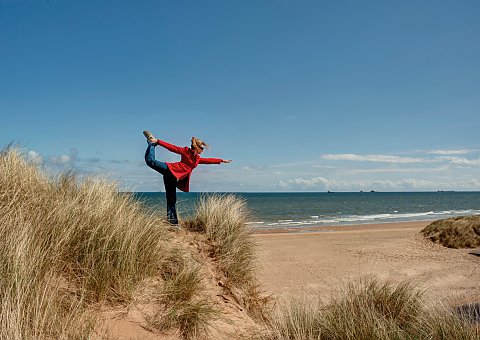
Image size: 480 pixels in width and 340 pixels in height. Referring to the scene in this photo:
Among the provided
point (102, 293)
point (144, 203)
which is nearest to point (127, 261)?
point (102, 293)

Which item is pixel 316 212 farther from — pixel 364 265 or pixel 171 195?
pixel 171 195

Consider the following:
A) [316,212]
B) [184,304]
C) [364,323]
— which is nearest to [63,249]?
[184,304]

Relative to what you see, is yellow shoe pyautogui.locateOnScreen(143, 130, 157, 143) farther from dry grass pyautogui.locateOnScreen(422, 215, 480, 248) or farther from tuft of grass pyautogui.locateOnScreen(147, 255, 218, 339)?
dry grass pyautogui.locateOnScreen(422, 215, 480, 248)

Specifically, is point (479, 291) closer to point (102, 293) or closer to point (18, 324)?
point (102, 293)

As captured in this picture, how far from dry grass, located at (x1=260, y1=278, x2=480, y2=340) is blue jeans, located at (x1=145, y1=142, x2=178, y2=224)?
10.2 feet

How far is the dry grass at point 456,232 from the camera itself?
Answer: 1819 cm

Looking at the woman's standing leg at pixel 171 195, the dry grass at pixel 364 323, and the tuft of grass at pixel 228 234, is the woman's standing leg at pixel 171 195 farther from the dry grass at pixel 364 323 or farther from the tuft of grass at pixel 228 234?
the dry grass at pixel 364 323

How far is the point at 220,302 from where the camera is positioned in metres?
5.77

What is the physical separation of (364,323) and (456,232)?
57.9ft

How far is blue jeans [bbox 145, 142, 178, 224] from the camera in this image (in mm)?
6988

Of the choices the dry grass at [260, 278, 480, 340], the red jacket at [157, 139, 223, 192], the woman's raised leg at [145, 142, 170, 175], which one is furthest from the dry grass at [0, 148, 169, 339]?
the dry grass at [260, 278, 480, 340]

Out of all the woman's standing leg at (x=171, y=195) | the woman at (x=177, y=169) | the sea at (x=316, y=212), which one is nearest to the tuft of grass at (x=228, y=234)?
the sea at (x=316, y=212)

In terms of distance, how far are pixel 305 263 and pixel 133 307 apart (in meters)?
11.2

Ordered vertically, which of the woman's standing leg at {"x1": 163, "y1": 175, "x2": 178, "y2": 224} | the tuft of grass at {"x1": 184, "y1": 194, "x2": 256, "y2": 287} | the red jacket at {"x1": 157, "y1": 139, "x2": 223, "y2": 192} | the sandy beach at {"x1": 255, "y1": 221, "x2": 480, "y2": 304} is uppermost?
the red jacket at {"x1": 157, "y1": 139, "x2": 223, "y2": 192}
